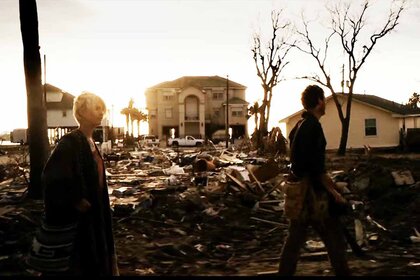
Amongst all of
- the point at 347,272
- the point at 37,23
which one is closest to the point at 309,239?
the point at 347,272

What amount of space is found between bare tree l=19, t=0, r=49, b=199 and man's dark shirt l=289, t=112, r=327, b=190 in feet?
31.4

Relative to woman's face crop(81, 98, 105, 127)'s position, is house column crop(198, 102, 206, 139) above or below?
above

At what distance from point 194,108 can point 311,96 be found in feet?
228

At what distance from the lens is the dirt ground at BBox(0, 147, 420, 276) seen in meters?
6.10

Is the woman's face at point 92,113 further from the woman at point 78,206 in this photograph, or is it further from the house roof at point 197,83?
the house roof at point 197,83

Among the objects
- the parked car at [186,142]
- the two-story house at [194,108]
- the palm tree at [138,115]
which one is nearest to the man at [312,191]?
the parked car at [186,142]

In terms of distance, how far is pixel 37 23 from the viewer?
12.0 metres

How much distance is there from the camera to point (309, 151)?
4.06m

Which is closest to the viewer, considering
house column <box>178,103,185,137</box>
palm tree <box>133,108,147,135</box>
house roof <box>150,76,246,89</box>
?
house column <box>178,103,185,137</box>

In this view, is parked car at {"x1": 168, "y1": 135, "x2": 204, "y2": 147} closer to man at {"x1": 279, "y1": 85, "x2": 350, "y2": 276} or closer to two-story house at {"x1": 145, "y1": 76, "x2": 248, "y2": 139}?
two-story house at {"x1": 145, "y1": 76, "x2": 248, "y2": 139}

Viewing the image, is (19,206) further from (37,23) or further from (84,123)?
(84,123)

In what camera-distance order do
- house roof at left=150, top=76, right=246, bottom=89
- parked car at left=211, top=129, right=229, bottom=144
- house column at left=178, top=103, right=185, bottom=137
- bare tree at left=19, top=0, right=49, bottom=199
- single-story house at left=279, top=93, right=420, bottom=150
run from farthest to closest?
house roof at left=150, top=76, right=246, bottom=89 → house column at left=178, top=103, right=185, bottom=137 → parked car at left=211, top=129, right=229, bottom=144 → single-story house at left=279, top=93, right=420, bottom=150 → bare tree at left=19, top=0, right=49, bottom=199

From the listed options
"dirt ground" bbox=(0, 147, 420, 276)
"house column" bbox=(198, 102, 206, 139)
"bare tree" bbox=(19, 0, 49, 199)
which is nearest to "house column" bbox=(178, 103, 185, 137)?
"house column" bbox=(198, 102, 206, 139)

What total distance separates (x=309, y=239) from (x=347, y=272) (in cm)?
361
